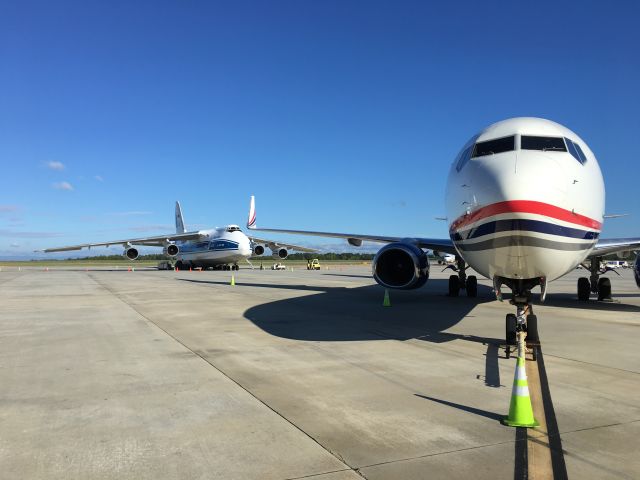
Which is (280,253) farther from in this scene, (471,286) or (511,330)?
(511,330)

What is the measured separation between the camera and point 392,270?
11.7 m

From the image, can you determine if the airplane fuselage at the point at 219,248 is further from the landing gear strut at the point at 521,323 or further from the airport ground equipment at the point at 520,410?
the airport ground equipment at the point at 520,410

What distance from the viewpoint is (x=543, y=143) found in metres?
6.86

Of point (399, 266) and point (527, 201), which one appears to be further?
point (399, 266)

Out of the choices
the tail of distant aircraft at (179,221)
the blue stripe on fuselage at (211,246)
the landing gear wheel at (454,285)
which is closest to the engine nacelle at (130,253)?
the blue stripe on fuselage at (211,246)

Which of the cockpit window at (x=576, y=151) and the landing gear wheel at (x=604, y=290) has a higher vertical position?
the cockpit window at (x=576, y=151)

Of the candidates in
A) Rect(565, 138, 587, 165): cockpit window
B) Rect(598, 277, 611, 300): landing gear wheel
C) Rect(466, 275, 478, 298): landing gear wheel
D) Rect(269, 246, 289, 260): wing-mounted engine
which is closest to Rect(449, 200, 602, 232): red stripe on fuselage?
Rect(565, 138, 587, 165): cockpit window

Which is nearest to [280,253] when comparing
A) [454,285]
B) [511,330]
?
[454,285]

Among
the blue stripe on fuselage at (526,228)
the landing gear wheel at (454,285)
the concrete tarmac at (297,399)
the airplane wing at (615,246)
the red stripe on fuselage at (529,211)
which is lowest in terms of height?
the concrete tarmac at (297,399)

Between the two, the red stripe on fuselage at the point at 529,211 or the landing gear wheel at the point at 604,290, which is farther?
the landing gear wheel at the point at 604,290

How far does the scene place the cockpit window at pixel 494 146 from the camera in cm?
680

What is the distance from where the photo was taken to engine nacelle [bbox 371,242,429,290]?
37.0 ft

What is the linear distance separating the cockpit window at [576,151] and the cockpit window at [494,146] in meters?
0.91

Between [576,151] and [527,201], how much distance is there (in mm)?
2061
